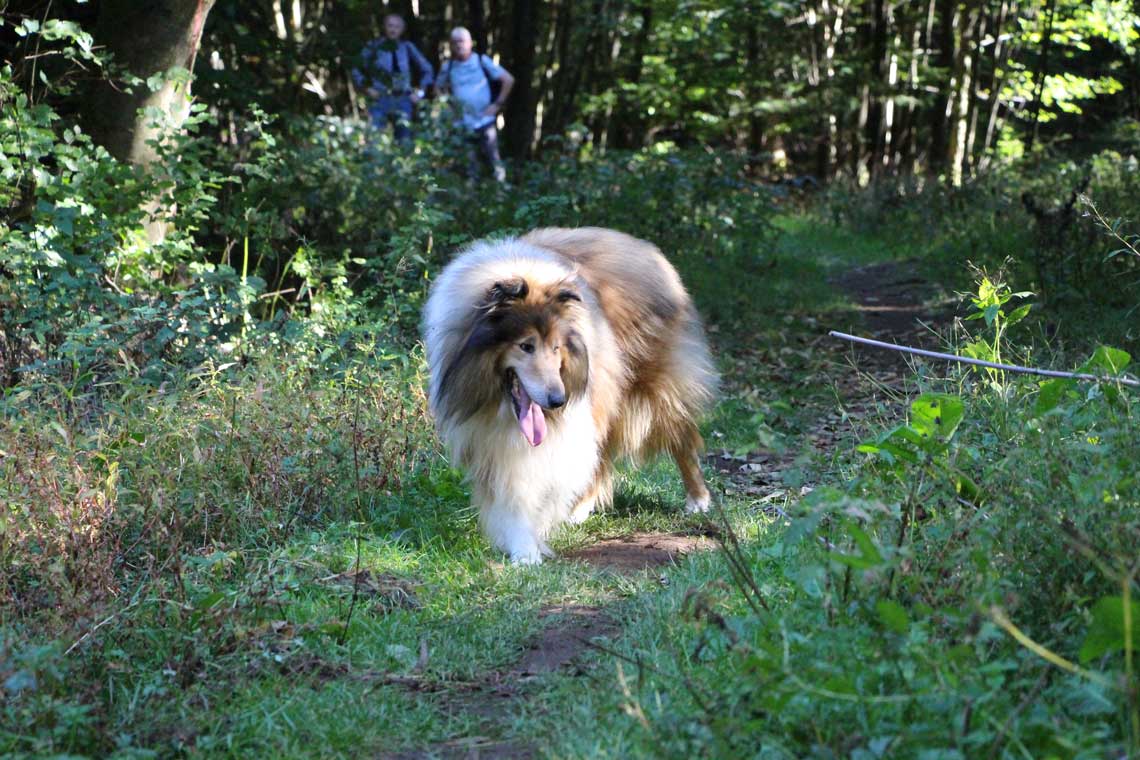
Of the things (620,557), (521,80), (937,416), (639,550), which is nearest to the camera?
(937,416)

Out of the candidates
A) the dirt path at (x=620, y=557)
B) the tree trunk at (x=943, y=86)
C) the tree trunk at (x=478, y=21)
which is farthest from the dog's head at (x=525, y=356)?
the tree trunk at (x=943, y=86)

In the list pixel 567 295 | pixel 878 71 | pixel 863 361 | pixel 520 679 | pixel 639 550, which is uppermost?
pixel 878 71

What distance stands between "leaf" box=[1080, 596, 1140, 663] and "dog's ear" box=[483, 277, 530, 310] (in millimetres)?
2613

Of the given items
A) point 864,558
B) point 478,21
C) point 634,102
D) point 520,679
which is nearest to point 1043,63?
point 478,21

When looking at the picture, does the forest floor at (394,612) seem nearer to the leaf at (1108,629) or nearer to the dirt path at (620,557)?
the dirt path at (620,557)

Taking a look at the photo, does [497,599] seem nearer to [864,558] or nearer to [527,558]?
[527,558]

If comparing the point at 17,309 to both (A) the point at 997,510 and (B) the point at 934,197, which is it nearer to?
(A) the point at 997,510

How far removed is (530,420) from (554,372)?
27 centimetres

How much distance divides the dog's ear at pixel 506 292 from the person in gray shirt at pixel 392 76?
626cm

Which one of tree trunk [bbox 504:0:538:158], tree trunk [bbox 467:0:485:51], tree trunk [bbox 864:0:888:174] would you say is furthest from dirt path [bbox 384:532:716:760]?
tree trunk [bbox 864:0:888:174]

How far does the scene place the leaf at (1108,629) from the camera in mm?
2537

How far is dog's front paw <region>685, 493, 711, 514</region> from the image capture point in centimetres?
581

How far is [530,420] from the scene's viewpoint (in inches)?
194

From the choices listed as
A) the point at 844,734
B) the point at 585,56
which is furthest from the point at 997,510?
the point at 585,56
